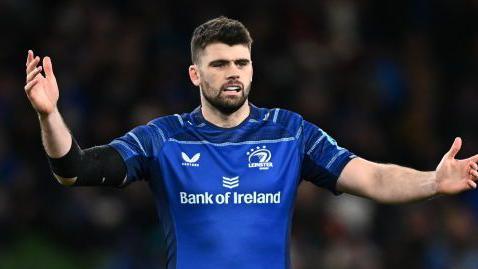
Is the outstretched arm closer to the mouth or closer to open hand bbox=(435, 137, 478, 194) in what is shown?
the mouth

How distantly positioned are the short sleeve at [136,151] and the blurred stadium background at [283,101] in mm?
4610

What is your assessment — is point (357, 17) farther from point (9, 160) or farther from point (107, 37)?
point (9, 160)

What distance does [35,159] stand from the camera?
446 inches

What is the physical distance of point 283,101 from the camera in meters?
11.9

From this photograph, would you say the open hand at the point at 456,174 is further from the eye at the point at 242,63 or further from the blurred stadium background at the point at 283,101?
the blurred stadium background at the point at 283,101

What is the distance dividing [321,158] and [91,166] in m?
1.21

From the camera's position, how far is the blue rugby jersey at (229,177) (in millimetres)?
5785

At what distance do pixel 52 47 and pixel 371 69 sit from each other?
3423 millimetres

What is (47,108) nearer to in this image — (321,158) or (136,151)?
(136,151)

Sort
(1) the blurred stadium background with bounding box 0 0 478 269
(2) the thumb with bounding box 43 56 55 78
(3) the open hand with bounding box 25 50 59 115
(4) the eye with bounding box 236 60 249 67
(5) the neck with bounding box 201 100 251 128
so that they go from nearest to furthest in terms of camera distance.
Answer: (3) the open hand with bounding box 25 50 59 115 → (2) the thumb with bounding box 43 56 55 78 → (4) the eye with bounding box 236 60 249 67 → (5) the neck with bounding box 201 100 251 128 → (1) the blurred stadium background with bounding box 0 0 478 269

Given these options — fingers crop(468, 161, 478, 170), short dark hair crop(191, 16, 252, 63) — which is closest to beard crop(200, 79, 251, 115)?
short dark hair crop(191, 16, 252, 63)

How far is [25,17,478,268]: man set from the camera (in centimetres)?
576

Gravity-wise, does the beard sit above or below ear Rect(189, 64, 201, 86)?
below

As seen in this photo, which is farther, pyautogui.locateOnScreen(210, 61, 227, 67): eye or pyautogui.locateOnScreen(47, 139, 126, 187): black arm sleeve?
pyautogui.locateOnScreen(210, 61, 227, 67): eye
